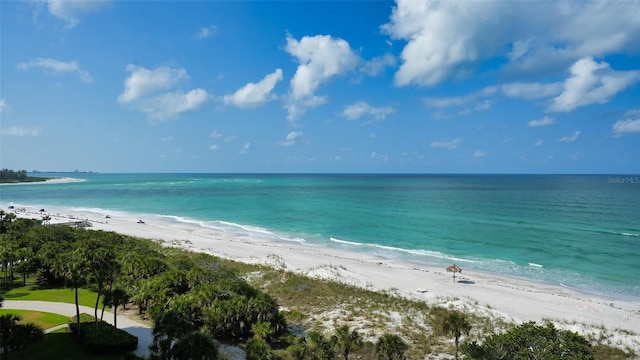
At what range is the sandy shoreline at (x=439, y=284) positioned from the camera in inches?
1212

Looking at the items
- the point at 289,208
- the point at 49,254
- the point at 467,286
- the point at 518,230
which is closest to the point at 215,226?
the point at 289,208

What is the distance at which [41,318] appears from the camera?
27.1 meters

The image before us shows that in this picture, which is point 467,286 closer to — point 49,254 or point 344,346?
point 344,346

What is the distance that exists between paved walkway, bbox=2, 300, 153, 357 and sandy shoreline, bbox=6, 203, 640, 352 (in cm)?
1815

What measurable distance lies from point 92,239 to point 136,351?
67.4ft

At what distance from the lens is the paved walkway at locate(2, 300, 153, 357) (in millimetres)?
24469

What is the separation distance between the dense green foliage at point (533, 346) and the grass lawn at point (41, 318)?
2648cm

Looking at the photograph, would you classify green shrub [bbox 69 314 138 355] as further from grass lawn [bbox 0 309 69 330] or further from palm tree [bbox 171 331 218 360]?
palm tree [bbox 171 331 218 360]

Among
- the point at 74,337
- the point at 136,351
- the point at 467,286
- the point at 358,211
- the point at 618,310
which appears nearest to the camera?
the point at 136,351

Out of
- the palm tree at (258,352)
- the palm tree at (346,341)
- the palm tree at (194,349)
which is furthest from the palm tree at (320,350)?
the palm tree at (194,349)

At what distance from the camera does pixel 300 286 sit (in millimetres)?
35875

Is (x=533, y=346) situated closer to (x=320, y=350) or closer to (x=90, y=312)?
(x=320, y=350)

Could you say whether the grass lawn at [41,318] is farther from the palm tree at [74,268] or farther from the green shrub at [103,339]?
the green shrub at [103,339]

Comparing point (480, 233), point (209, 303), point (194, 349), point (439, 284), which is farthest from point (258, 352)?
A: point (480, 233)
